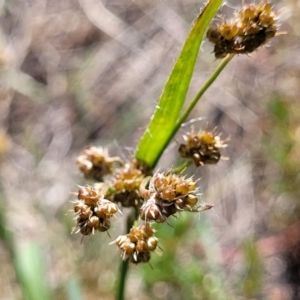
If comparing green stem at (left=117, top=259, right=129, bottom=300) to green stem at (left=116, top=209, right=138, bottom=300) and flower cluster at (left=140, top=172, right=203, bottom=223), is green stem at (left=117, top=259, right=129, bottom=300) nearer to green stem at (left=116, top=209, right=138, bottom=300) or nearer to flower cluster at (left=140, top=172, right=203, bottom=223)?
green stem at (left=116, top=209, right=138, bottom=300)

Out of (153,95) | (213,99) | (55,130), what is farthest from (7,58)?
(213,99)

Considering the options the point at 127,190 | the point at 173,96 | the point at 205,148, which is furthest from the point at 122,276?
the point at 173,96

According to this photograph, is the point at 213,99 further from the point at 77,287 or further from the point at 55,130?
the point at 77,287

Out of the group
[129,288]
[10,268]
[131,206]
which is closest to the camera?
[131,206]

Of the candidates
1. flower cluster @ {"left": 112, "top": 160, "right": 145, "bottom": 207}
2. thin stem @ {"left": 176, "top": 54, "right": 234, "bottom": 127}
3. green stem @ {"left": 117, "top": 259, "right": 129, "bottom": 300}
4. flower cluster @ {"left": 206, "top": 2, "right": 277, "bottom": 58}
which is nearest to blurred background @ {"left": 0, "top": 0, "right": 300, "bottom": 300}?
green stem @ {"left": 117, "top": 259, "right": 129, "bottom": 300}

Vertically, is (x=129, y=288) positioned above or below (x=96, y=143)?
below

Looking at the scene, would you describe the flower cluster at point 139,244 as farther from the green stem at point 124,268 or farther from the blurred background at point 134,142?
the blurred background at point 134,142

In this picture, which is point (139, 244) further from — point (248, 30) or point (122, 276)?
point (248, 30)

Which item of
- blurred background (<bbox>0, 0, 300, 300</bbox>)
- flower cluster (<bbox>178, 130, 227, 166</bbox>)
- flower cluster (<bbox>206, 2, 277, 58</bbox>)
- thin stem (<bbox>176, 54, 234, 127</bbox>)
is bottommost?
blurred background (<bbox>0, 0, 300, 300</bbox>)
